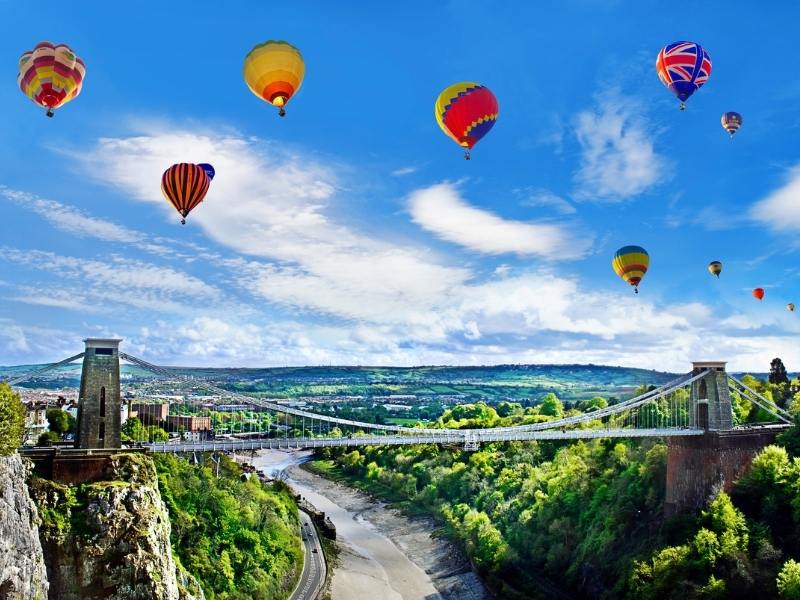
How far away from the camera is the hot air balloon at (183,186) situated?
23.3m

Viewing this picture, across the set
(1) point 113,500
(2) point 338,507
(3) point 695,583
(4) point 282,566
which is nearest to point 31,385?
(2) point 338,507

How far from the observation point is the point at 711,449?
2692 cm

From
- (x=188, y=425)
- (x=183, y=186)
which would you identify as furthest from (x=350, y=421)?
(x=188, y=425)

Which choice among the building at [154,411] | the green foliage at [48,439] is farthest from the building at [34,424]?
the building at [154,411]

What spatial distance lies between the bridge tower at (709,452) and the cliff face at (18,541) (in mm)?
19977

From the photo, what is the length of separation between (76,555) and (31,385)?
69935 millimetres

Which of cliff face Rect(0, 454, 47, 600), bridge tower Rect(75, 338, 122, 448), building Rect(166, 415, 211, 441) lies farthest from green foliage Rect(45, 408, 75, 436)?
building Rect(166, 415, 211, 441)

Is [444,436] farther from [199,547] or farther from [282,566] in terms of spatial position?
[199,547]

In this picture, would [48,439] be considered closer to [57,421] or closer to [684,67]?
[57,421]

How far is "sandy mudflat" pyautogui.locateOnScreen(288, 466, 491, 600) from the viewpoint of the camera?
29219mm

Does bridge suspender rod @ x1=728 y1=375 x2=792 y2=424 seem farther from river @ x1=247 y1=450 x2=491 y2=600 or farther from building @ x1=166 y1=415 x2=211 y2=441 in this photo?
building @ x1=166 y1=415 x2=211 y2=441

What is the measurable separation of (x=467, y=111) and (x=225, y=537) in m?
15.8

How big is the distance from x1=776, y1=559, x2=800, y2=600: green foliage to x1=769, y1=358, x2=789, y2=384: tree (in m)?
18.4

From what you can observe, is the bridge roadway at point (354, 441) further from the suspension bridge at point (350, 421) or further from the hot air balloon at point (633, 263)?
the hot air balloon at point (633, 263)
